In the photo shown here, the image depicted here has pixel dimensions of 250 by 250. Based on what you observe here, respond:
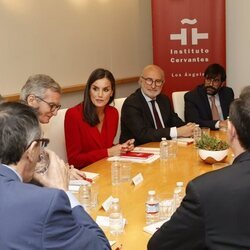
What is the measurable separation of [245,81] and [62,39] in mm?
2472

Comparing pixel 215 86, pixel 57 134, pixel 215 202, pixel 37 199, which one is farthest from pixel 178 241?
pixel 215 86

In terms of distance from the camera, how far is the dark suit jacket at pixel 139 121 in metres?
3.70

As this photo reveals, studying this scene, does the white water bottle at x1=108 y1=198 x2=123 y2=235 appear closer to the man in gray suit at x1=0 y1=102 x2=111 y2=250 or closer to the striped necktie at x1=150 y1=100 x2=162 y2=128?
the man in gray suit at x1=0 y1=102 x2=111 y2=250

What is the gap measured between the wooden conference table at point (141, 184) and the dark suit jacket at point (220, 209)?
1.23 ft

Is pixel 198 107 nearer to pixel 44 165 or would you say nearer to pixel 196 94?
pixel 196 94

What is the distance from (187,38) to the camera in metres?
5.45

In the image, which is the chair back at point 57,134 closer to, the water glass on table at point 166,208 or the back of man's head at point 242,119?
the water glass on table at point 166,208

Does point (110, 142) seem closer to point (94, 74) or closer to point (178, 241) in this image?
point (94, 74)

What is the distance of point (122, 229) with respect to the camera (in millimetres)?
1854

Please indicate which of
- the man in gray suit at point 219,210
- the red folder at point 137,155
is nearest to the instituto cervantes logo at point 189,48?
the red folder at point 137,155

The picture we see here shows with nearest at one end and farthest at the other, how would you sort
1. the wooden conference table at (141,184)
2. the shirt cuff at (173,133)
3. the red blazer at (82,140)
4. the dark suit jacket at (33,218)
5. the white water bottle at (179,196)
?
the dark suit jacket at (33,218)
the wooden conference table at (141,184)
the white water bottle at (179,196)
the red blazer at (82,140)
the shirt cuff at (173,133)

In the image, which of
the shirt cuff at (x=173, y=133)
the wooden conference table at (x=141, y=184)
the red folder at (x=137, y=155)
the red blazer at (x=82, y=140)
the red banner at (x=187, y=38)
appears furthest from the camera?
the red banner at (x=187, y=38)

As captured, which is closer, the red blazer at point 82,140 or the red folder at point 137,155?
the red folder at point 137,155

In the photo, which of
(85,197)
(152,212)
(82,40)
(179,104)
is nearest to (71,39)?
(82,40)
